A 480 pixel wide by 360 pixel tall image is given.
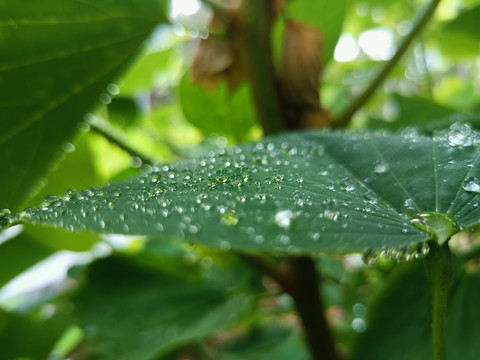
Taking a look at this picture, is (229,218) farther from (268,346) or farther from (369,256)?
(268,346)

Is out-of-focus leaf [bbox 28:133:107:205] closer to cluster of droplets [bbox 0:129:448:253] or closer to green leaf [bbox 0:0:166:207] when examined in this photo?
green leaf [bbox 0:0:166:207]

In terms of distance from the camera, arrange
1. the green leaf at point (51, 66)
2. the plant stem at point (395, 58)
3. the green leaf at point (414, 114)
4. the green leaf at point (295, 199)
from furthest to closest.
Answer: the green leaf at point (414, 114) < the plant stem at point (395, 58) < the green leaf at point (51, 66) < the green leaf at point (295, 199)

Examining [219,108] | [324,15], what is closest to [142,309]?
[219,108]

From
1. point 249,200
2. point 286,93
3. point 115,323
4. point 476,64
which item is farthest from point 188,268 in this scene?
point 476,64

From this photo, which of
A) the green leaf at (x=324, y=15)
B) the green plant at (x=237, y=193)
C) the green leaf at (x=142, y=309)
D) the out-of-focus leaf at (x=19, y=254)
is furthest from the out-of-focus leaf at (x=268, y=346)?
the green leaf at (x=324, y=15)

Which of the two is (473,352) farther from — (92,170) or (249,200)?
(92,170)

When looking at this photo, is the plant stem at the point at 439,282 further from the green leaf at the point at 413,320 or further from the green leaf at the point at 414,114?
the green leaf at the point at 414,114
